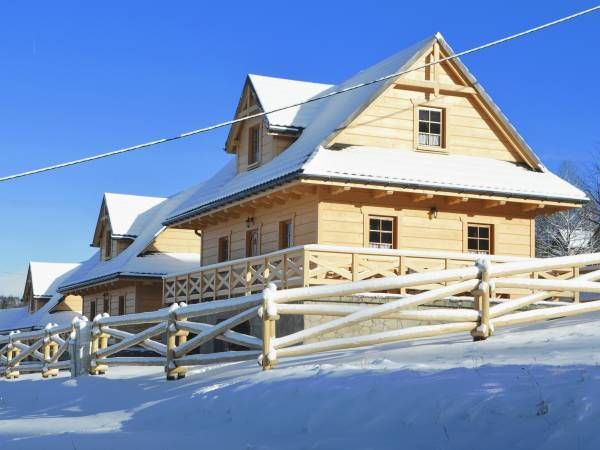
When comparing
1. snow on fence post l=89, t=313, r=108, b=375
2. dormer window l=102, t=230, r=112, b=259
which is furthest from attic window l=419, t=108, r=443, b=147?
dormer window l=102, t=230, r=112, b=259

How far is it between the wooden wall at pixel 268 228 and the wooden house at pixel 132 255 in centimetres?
679

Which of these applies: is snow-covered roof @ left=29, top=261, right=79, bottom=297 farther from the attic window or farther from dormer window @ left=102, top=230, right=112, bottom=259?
the attic window

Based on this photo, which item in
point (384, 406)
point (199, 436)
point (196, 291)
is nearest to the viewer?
point (384, 406)

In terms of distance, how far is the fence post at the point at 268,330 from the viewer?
12.3 m

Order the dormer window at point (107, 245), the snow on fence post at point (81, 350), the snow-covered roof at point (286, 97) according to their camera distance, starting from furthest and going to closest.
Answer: the dormer window at point (107, 245) → the snow-covered roof at point (286, 97) → the snow on fence post at point (81, 350)

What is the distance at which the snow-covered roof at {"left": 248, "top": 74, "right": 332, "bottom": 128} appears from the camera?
1056 inches

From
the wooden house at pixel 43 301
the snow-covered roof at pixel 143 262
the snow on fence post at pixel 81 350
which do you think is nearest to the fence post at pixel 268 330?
the snow on fence post at pixel 81 350

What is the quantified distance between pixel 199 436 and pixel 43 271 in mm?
48370

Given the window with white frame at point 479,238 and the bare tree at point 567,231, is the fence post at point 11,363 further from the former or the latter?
the bare tree at point 567,231

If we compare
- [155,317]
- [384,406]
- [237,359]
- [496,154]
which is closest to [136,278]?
[496,154]

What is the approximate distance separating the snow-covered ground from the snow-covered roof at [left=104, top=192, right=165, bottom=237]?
27.8 meters

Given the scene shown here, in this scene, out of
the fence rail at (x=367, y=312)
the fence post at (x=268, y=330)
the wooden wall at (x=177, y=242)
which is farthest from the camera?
the wooden wall at (x=177, y=242)

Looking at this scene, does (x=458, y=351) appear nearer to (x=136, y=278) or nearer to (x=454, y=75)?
(x=454, y=75)

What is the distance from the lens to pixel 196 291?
27234 mm
